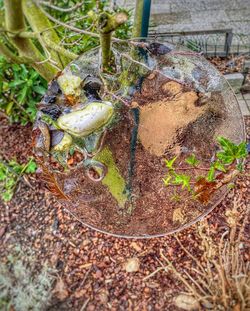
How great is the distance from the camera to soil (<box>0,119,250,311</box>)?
62.4 inches

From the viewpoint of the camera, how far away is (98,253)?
1.75 m

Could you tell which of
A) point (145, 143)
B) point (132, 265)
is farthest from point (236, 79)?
point (132, 265)

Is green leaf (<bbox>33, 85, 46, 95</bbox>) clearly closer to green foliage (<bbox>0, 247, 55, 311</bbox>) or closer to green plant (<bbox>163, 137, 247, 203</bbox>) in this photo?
green foliage (<bbox>0, 247, 55, 311</bbox>)

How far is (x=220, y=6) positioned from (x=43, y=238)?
2.57 metres

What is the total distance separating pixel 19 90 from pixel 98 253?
4.15 feet

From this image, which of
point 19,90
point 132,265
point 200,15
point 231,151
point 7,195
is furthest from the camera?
point 200,15

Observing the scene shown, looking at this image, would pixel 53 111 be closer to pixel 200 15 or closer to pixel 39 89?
pixel 39 89

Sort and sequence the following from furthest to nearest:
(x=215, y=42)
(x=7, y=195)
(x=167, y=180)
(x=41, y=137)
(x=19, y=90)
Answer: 1. (x=215, y=42)
2. (x=19, y=90)
3. (x=7, y=195)
4. (x=167, y=180)
5. (x=41, y=137)

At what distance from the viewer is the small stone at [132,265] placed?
1.66 m

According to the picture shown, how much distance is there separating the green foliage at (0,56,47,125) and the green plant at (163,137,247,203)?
1226 mm

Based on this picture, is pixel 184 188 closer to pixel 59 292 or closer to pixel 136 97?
pixel 136 97

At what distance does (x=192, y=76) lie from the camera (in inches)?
57.9

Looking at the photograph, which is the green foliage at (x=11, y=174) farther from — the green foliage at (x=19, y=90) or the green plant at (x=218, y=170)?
the green plant at (x=218, y=170)

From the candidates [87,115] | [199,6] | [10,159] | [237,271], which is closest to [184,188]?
[237,271]
